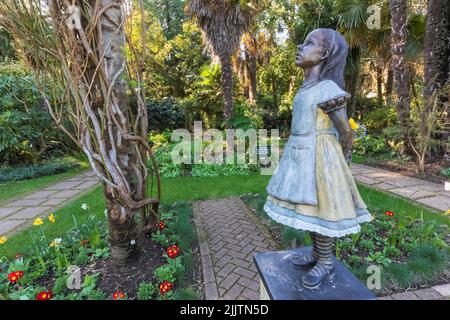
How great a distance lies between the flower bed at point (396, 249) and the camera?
2291 millimetres

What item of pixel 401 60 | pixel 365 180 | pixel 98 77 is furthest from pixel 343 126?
pixel 401 60

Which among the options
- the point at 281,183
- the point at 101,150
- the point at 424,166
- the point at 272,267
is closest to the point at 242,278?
the point at 272,267

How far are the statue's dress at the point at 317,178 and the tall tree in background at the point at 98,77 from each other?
147 centimetres

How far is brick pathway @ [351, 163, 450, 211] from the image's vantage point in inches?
160

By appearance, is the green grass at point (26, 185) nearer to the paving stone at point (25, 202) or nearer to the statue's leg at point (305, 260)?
the paving stone at point (25, 202)

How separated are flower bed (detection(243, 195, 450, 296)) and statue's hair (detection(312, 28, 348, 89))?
6.17 feet

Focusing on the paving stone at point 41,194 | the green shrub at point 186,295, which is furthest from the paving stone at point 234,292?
the paving stone at point 41,194

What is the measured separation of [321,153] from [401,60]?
6.33 m

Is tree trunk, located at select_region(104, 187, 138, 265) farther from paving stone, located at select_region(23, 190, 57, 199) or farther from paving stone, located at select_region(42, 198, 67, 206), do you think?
paving stone, located at select_region(23, 190, 57, 199)

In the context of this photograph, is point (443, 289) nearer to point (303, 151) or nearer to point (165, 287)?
point (303, 151)

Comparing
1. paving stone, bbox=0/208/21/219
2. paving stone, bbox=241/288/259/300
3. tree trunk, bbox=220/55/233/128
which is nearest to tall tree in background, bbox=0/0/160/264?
paving stone, bbox=241/288/259/300

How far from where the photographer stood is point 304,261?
1846mm
